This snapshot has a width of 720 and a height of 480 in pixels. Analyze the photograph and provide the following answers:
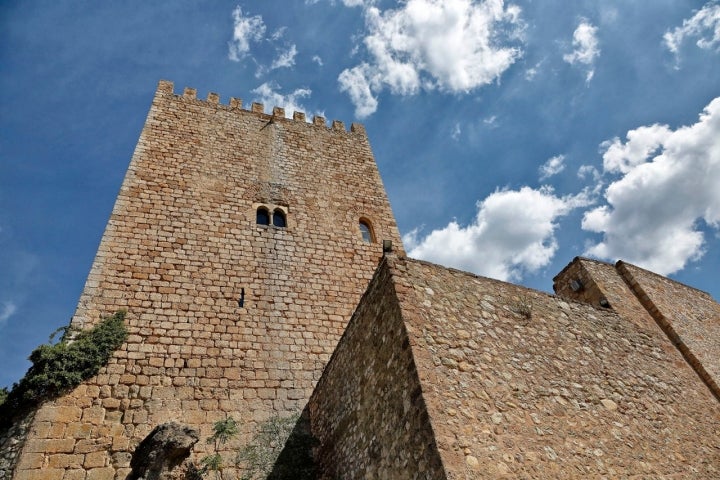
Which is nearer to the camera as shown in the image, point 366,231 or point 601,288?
point 601,288

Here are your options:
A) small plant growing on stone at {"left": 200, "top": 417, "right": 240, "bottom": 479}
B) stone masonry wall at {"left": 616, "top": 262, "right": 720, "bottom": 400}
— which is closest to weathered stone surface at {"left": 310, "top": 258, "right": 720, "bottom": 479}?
stone masonry wall at {"left": 616, "top": 262, "right": 720, "bottom": 400}

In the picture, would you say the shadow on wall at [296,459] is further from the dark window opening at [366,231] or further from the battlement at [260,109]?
the battlement at [260,109]

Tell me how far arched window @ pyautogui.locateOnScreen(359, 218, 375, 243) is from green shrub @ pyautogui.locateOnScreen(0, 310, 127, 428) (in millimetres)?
5857

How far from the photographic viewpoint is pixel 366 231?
11891 mm

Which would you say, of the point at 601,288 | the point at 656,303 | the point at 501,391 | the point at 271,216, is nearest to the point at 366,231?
the point at 271,216

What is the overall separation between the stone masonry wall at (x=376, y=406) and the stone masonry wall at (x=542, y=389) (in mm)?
155

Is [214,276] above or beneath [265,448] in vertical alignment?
above

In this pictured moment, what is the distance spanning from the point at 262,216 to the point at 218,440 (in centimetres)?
544

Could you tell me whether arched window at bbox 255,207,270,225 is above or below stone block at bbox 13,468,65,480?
above

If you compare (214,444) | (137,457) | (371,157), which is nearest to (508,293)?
(214,444)

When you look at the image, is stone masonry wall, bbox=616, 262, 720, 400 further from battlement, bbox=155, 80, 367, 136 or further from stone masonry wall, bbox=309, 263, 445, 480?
battlement, bbox=155, 80, 367, 136

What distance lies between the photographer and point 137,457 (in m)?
6.52

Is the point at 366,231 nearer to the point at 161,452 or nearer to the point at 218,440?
the point at 218,440

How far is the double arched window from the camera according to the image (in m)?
11.1
